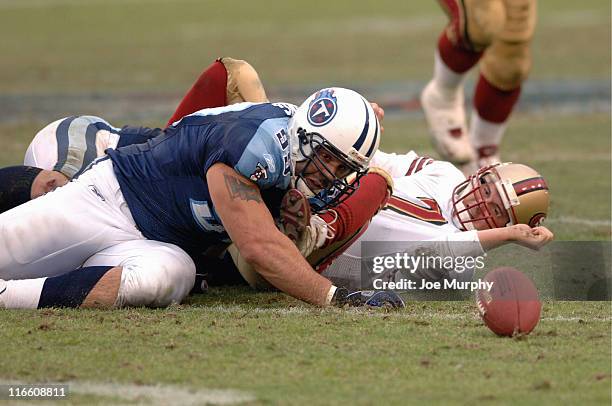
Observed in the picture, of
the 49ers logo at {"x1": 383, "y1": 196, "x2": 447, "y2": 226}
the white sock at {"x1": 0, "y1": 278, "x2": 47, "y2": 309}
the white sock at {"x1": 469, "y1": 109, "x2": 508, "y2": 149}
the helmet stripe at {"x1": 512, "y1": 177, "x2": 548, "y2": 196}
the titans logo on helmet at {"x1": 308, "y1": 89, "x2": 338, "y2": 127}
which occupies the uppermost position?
the titans logo on helmet at {"x1": 308, "y1": 89, "x2": 338, "y2": 127}

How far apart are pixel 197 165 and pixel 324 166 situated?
548 millimetres

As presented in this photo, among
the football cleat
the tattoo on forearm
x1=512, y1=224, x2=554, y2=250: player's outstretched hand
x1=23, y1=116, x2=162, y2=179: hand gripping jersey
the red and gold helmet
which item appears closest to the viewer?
the tattoo on forearm

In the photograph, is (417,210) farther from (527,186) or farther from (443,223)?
(527,186)

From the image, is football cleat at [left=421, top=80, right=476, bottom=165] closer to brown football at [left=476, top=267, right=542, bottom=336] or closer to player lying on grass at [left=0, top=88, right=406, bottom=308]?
player lying on grass at [left=0, top=88, right=406, bottom=308]

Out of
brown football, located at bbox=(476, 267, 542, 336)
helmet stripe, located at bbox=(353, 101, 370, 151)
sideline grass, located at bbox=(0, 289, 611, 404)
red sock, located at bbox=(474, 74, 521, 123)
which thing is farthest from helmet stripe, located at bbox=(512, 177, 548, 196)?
red sock, located at bbox=(474, 74, 521, 123)

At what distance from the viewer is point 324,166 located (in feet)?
16.5

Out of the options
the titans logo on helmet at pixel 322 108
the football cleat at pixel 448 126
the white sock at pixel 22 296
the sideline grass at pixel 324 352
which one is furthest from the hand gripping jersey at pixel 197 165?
the football cleat at pixel 448 126

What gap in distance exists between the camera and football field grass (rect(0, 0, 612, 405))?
3.97 metres

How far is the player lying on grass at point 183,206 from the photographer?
4934mm

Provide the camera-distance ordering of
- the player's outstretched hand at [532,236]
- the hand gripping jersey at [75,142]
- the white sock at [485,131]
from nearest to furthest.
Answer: the player's outstretched hand at [532,236] → the hand gripping jersey at [75,142] → the white sock at [485,131]

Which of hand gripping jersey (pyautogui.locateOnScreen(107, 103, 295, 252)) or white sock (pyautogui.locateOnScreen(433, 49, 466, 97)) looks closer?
hand gripping jersey (pyautogui.locateOnScreen(107, 103, 295, 252))

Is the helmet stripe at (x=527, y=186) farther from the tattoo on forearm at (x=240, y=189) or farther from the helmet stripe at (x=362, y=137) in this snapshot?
the tattoo on forearm at (x=240, y=189)

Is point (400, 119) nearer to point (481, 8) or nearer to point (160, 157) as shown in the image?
point (481, 8)
